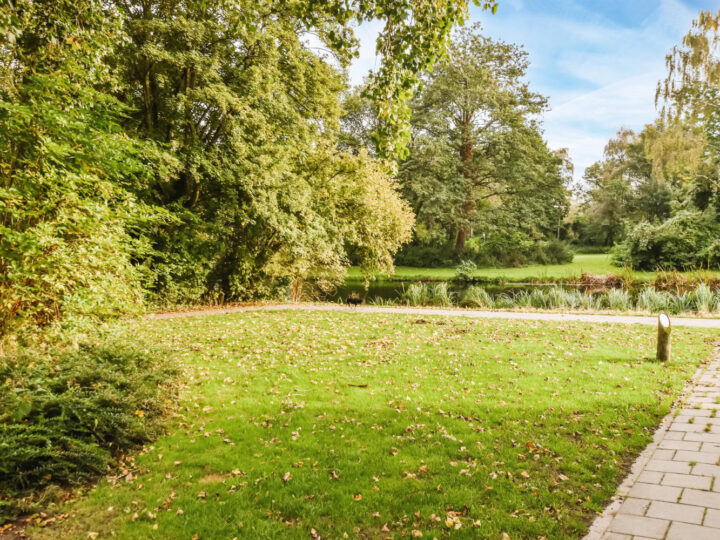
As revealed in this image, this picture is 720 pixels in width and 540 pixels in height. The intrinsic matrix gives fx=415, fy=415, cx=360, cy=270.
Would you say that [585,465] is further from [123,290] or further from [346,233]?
[346,233]

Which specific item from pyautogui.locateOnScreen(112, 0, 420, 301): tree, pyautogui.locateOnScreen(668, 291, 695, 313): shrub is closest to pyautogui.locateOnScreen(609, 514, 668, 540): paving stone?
pyautogui.locateOnScreen(112, 0, 420, 301): tree

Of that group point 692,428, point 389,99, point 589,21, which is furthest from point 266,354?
point 589,21

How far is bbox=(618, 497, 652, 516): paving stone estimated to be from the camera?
3.32 meters

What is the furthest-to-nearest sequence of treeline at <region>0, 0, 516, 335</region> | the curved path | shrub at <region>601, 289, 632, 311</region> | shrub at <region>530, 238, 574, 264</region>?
1. shrub at <region>530, 238, 574, 264</region>
2. shrub at <region>601, 289, 632, 311</region>
3. the curved path
4. treeline at <region>0, 0, 516, 335</region>

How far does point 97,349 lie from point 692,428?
7387 millimetres

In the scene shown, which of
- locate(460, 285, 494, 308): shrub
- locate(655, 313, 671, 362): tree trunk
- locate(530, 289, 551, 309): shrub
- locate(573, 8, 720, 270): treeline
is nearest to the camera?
locate(655, 313, 671, 362): tree trunk

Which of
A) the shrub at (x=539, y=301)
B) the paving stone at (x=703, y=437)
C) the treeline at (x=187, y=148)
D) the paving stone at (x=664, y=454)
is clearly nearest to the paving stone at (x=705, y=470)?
the paving stone at (x=664, y=454)

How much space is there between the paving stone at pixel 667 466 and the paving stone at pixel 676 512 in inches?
26.3

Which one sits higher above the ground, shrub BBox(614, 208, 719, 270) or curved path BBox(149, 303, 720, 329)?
shrub BBox(614, 208, 719, 270)

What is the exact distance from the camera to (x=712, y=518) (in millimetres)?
3162

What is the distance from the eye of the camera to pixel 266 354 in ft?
26.8

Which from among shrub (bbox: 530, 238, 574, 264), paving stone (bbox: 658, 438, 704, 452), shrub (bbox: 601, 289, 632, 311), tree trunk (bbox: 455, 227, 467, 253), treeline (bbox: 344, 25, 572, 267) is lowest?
paving stone (bbox: 658, 438, 704, 452)

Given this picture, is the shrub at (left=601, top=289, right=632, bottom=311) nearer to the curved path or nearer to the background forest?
the background forest

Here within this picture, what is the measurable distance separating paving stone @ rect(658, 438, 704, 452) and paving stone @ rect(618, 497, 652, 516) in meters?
1.29
